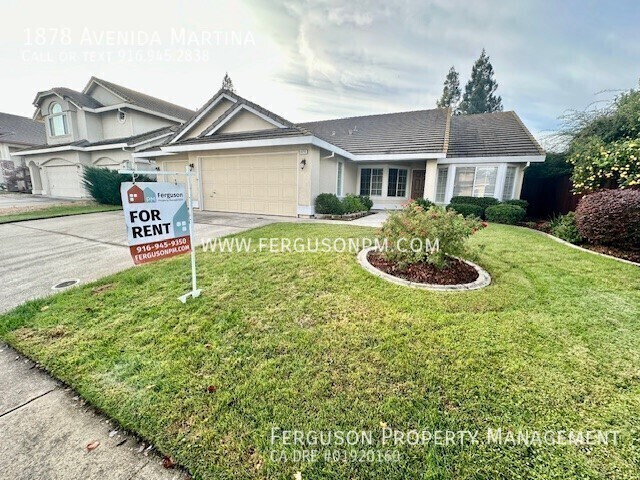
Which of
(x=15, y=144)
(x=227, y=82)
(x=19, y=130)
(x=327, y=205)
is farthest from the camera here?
(x=227, y=82)

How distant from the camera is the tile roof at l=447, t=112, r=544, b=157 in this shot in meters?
13.1

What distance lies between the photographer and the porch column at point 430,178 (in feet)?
44.5

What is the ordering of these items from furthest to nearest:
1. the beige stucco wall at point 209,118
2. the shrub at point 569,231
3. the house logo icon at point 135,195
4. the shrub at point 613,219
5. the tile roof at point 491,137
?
the tile roof at point 491,137, the beige stucco wall at point 209,118, the shrub at point 569,231, the shrub at point 613,219, the house logo icon at point 135,195

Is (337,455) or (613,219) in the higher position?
(613,219)

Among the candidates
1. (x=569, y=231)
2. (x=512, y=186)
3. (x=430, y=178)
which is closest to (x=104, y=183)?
(x=430, y=178)

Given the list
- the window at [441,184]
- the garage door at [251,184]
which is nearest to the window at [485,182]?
the window at [441,184]

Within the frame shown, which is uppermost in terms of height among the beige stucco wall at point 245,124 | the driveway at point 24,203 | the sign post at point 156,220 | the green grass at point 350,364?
the beige stucco wall at point 245,124

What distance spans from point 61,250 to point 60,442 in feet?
19.7

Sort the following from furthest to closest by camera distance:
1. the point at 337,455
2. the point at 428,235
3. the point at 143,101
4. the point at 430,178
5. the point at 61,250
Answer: the point at 143,101, the point at 430,178, the point at 61,250, the point at 428,235, the point at 337,455

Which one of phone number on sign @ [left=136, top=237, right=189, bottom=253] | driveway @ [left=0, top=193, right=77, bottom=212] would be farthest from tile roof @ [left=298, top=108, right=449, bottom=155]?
driveway @ [left=0, top=193, right=77, bottom=212]

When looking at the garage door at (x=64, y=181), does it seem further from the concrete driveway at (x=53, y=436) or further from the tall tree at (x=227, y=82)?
the tall tree at (x=227, y=82)

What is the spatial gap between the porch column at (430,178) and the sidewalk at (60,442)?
558 inches

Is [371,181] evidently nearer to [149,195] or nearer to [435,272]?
[435,272]

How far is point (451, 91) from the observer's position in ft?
113
